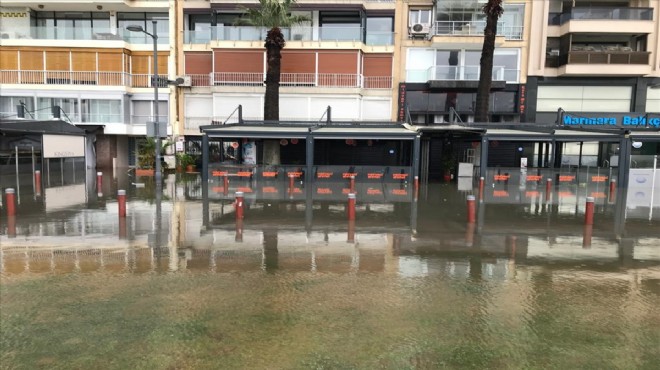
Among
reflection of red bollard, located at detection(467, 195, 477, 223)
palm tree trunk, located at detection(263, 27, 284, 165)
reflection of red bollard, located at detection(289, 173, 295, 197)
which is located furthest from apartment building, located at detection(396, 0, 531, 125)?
reflection of red bollard, located at detection(467, 195, 477, 223)

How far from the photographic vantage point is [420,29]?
30641mm

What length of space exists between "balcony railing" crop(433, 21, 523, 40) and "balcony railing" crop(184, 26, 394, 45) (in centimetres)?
317

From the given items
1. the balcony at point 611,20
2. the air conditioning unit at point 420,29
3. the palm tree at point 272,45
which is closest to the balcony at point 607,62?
the balcony at point 611,20

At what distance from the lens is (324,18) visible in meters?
31.6

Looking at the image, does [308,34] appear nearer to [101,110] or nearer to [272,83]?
[272,83]

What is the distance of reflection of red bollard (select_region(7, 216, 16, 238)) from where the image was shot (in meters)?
10.6

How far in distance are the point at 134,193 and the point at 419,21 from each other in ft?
70.8

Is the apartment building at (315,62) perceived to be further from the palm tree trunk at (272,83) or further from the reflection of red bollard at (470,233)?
the reflection of red bollard at (470,233)

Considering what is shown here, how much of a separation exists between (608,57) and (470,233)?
24.8 m

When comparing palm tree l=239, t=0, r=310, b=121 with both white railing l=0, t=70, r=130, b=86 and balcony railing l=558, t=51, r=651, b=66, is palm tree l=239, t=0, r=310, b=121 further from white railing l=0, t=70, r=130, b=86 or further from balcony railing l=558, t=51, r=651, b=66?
balcony railing l=558, t=51, r=651, b=66

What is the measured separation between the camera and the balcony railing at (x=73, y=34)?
32.0 m

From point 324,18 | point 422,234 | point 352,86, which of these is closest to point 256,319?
point 422,234

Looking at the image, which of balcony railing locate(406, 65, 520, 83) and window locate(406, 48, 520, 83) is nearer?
balcony railing locate(406, 65, 520, 83)

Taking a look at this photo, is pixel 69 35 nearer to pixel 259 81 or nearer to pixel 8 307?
pixel 259 81
